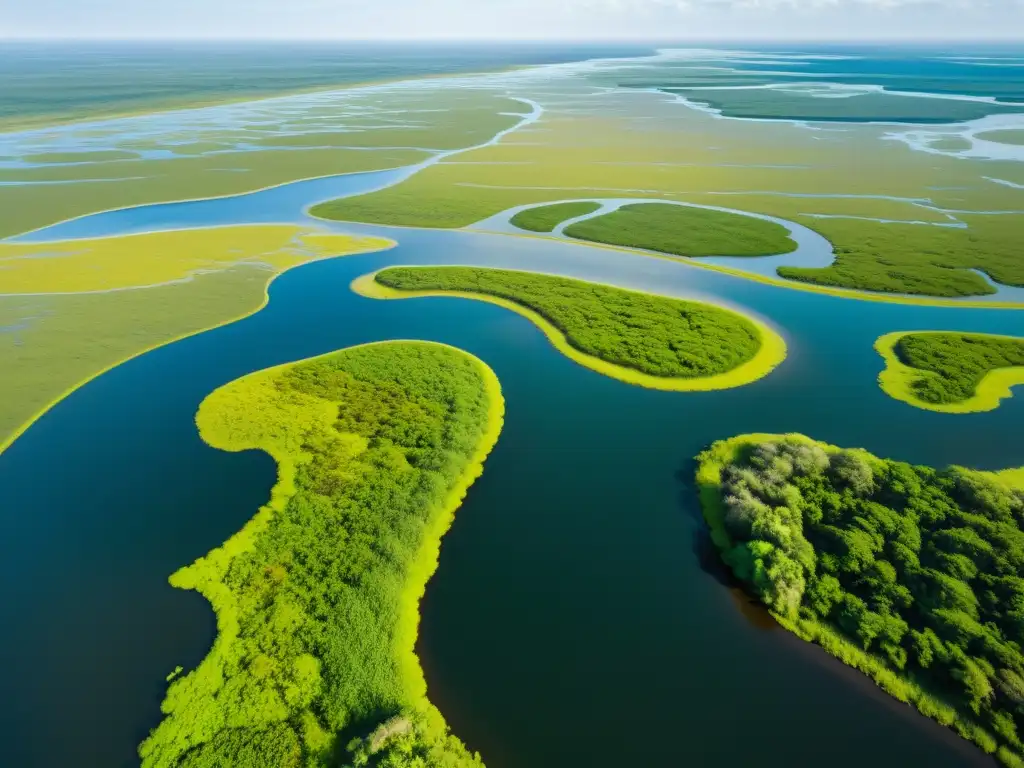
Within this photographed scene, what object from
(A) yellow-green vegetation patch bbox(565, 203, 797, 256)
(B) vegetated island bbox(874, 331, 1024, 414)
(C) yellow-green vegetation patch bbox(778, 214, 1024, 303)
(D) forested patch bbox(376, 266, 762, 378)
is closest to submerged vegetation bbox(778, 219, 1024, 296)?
(C) yellow-green vegetation patch bbox(778, 214, 1024, 303)

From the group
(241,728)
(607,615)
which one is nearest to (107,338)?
(241,728)

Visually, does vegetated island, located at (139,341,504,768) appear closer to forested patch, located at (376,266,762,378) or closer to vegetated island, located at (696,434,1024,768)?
forested patch, located at (376,266,762,378)

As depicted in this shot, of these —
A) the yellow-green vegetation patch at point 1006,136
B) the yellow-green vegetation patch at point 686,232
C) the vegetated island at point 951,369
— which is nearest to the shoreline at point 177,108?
the yellow-green vegetation patch at point 686,232

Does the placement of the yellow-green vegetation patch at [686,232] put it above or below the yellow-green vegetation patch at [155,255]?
below

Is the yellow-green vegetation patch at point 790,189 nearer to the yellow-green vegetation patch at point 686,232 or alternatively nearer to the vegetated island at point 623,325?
the yellow-green vegetation patch at point 686,232

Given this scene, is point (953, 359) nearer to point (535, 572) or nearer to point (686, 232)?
point (686, 232)

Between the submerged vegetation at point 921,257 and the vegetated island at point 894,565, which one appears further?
the submerged vegetation at point 921,257

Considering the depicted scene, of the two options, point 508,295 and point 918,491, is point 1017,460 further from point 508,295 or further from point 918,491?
point 508,295
